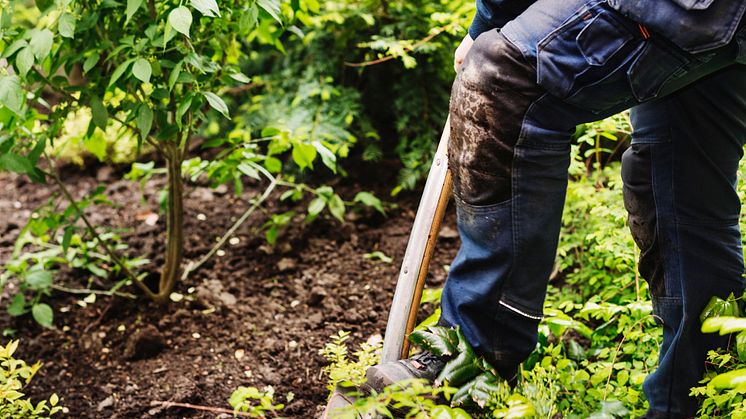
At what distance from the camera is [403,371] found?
175cm

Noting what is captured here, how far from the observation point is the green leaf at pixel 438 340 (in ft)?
5.58

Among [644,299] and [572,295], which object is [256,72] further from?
[644,299]

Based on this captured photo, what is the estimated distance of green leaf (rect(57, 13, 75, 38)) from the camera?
197cm

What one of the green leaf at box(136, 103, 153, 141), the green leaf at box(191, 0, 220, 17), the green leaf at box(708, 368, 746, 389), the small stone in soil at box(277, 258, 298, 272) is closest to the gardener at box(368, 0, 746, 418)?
the green leaf at box(708, 368, 746, 389)

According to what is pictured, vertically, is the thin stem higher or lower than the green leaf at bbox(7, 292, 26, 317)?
higher

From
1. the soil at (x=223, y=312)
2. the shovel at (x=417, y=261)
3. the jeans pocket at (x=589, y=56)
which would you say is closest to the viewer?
the jeans pocket at (x=589, y=56)

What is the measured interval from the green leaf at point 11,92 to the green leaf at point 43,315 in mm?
1044

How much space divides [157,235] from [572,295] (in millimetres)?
1998

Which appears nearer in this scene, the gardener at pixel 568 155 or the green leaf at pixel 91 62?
the gardener at pixel 568 155

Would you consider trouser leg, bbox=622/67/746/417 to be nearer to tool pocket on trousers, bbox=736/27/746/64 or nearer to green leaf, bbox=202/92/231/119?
tool pocket on trousers, bbox=736/27/746/64

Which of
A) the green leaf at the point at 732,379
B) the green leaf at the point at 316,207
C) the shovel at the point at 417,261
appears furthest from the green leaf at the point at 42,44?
the green leaf at the point at 732,379

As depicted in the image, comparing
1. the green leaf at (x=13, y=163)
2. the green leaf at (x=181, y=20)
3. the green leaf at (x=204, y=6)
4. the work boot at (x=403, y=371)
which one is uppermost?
the green leaf at (x=204, y=6)

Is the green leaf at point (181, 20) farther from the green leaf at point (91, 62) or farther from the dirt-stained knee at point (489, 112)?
the dirt-stained knee at point (489, 112)

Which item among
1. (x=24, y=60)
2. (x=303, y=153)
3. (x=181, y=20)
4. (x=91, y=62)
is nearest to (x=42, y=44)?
(x=24, y=60)
